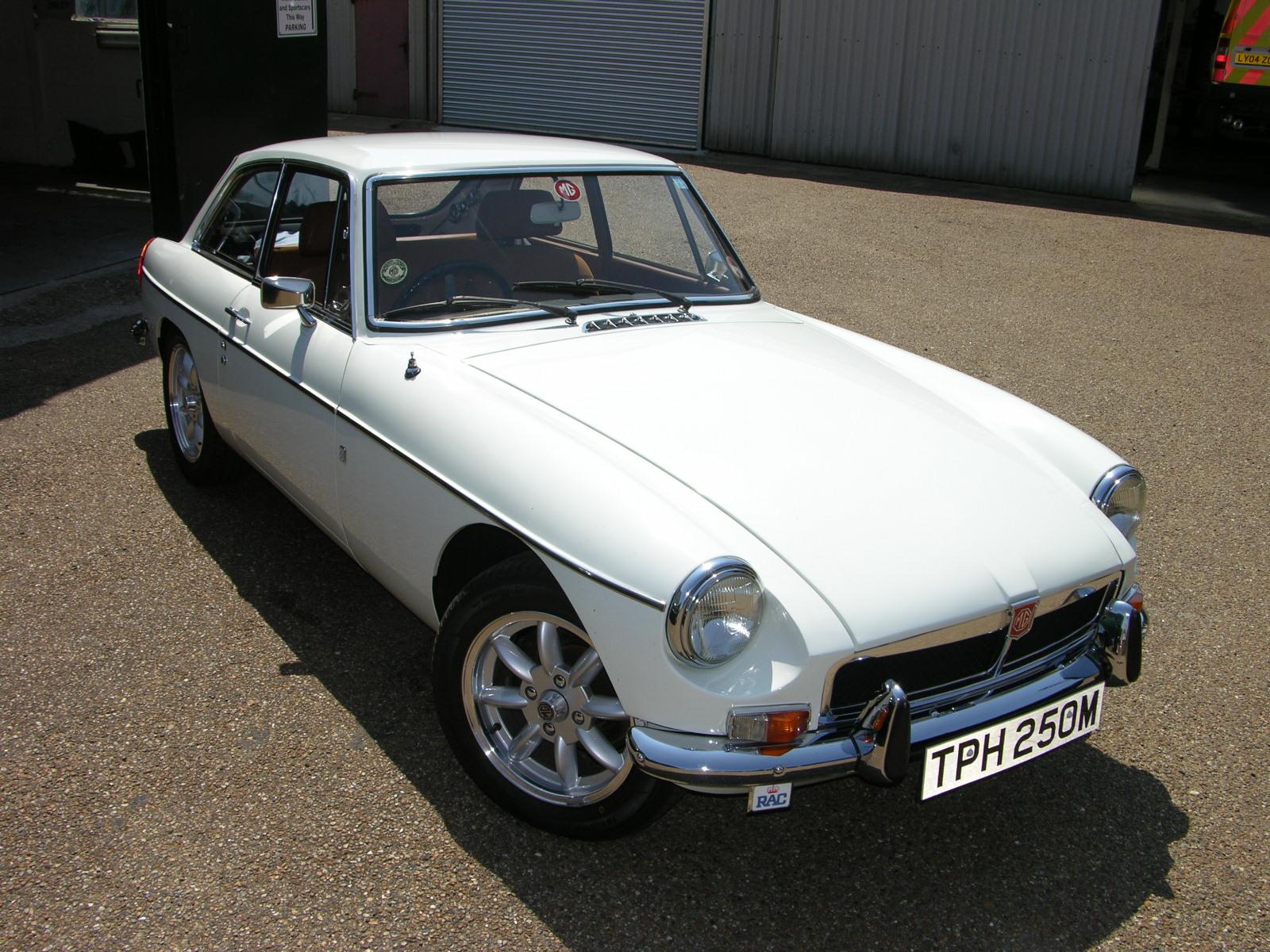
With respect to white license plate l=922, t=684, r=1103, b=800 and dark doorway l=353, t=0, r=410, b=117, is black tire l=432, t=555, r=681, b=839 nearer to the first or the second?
white license plate l=922, t=684, r=1103, b=800

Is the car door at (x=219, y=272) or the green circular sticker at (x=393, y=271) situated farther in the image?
the car door at (x=219, y=272)

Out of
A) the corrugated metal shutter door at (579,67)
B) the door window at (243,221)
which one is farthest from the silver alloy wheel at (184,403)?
the corrugated metal shutter door at (579,67)

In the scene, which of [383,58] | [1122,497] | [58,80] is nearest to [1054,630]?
[1122,497]

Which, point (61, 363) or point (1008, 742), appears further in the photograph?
point (61, 363)

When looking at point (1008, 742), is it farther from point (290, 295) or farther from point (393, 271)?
point (290, 295)

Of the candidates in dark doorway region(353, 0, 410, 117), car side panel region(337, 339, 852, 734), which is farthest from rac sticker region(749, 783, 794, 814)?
dark doorway region(353, 0, 410, 117)

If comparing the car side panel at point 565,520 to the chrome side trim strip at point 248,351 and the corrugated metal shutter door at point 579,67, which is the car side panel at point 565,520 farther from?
the corrugated metal shutter door at point 579,67

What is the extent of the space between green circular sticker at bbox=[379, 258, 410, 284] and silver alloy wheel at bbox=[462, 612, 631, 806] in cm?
124

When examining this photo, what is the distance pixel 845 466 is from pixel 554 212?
4.93 feet

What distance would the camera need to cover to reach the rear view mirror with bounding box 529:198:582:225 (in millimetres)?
3900

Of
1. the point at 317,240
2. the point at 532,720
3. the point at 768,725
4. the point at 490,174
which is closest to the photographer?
the point at 768,725

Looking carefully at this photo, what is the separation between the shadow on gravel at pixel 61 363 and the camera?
6.04 m

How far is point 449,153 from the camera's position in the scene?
397 cm

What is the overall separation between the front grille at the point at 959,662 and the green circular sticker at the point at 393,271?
190 cm
